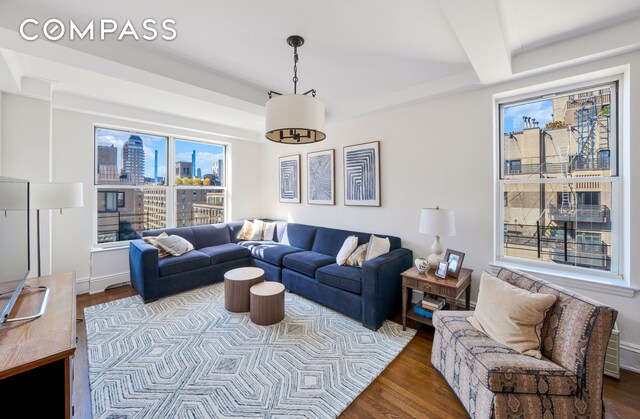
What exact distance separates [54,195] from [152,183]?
1.98 m

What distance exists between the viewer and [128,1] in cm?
173

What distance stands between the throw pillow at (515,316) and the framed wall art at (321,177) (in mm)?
2600

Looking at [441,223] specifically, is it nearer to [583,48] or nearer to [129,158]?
[583,48]

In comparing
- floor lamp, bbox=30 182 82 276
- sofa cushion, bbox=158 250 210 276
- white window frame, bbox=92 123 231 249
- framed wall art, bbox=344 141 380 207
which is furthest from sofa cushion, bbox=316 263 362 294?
white window frame, bbox=92 123 231 249

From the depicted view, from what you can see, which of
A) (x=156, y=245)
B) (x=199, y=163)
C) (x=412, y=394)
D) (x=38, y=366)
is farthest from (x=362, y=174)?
(x=38, y=366)

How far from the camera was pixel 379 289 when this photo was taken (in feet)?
8.57

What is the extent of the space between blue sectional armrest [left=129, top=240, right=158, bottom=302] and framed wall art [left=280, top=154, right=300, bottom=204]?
2306 millimetres

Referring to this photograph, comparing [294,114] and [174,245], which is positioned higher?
[294,114]

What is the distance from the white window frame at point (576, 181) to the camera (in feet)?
7.23

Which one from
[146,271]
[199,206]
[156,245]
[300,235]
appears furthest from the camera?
[199,206]

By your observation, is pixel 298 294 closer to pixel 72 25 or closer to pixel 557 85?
pixel 72 25

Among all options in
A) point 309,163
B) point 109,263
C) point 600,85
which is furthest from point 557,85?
point 109,263

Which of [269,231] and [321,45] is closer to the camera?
[321,45]

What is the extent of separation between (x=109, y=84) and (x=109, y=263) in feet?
7.76
